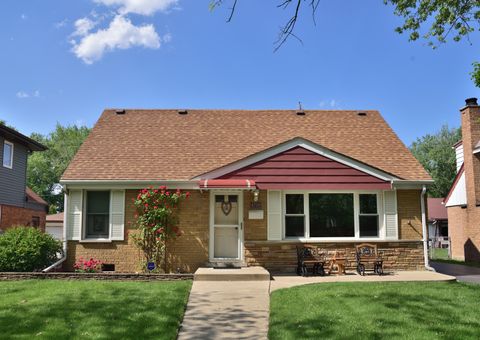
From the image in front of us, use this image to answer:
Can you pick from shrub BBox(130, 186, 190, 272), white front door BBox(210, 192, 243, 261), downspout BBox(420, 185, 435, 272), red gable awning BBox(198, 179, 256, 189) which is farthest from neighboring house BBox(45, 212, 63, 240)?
downspout BBox(420, 185, 435, 272)

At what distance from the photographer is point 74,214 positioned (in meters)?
14.0

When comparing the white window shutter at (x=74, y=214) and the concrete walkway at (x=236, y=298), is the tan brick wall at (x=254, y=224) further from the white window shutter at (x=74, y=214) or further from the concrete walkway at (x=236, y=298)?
the white window shutter at (x=74, y=214)

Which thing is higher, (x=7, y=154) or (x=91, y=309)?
(x=7, y=154)

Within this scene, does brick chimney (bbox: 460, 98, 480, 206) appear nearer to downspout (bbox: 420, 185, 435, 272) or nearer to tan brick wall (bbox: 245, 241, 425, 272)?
downspout (bbox: 420, 185, 435, 272)

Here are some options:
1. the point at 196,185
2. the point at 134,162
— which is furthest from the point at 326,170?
the point at 134,162

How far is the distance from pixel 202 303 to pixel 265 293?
1.62m

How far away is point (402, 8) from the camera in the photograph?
12.3 meters

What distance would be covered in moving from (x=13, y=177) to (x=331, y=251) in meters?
16.7

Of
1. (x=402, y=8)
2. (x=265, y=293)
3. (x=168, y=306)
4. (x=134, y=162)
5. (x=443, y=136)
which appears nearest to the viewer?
(x=168, y=306)

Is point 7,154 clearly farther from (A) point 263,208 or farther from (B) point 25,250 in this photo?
(A) point 263,208

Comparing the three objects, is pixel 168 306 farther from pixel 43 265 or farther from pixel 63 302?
pixel 43 265

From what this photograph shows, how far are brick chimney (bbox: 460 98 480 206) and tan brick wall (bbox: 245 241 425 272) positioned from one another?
25.8 ft

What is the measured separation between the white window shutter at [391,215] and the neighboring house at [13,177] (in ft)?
54.1

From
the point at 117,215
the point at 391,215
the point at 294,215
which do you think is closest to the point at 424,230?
the point at 391,215
